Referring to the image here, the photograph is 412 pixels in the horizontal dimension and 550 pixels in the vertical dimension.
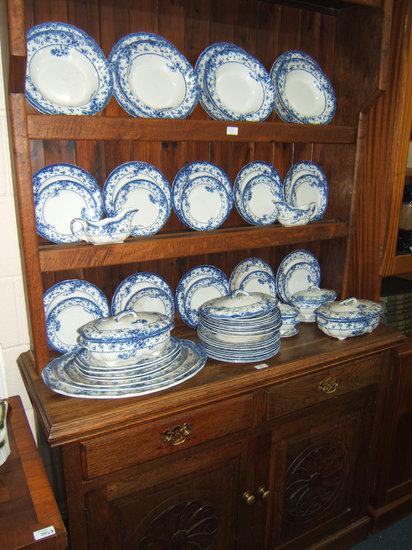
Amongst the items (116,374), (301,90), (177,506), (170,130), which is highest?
(301,90)

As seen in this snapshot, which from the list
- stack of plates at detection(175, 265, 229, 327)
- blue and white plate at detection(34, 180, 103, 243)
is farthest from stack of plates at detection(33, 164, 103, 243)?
stack of plates at detection(175, 265, 229, 327)

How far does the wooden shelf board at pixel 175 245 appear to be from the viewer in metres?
1.10

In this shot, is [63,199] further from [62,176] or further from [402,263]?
[402,263]

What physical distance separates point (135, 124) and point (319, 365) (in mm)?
835

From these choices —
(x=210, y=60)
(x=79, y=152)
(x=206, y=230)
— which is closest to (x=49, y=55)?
(x=79, y=152)

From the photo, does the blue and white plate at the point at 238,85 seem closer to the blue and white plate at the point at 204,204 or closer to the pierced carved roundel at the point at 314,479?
the blue and white plate at the point at 204,204

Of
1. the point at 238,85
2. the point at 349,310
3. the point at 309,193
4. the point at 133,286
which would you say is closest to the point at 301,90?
the point at 238,85

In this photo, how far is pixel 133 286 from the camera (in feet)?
4.67

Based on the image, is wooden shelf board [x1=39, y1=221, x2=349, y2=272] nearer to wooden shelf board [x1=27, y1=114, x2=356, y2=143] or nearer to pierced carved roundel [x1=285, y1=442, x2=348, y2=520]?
wooden shelf board [x1=27, y1=114, x2=356, y2=143]

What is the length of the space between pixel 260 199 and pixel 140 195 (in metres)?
0.43

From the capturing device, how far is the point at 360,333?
1444mm

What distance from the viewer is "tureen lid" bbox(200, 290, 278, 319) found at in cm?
125

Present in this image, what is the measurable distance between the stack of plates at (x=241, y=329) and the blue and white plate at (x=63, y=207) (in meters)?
0.43

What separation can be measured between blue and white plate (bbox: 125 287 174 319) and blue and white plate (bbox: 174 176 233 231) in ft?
0.80
